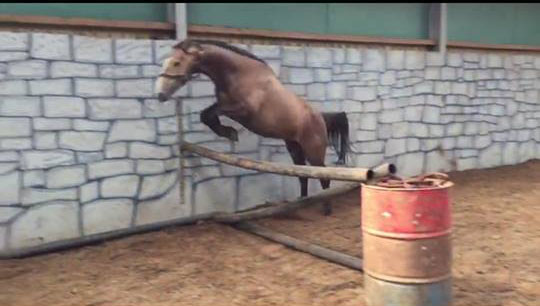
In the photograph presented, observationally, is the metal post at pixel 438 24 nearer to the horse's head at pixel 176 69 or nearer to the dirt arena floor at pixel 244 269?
the dirt arena floor at pixel 244 269

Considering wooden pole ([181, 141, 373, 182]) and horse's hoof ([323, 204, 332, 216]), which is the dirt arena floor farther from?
wooden pole ([181, 141, 373, 182])

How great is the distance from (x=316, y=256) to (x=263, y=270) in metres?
0.45

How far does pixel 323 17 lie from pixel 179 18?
189cm

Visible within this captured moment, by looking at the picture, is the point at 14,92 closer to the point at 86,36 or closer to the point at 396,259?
the point at 86,36

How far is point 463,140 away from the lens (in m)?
7.88

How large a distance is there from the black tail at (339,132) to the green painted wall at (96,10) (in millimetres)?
1896

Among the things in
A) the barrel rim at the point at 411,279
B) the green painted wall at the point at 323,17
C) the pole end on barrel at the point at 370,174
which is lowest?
the barrel rim at the point at 411,279

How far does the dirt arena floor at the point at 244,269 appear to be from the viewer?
343cm

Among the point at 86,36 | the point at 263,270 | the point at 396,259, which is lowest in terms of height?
the point at 263,270

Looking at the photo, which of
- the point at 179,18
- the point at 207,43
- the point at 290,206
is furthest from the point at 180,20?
the point at 290,206

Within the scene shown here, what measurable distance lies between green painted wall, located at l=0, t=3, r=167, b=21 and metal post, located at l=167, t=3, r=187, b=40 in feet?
0.29

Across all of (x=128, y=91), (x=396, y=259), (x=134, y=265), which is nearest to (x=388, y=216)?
(x=396, y=259)

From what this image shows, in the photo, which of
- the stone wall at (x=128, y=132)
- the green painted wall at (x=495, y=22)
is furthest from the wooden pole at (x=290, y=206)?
the green painted wall at (x=495, y=22)

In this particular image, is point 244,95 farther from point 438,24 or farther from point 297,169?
point 438,24
